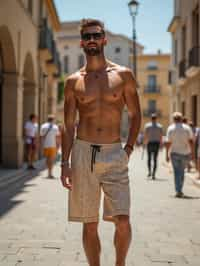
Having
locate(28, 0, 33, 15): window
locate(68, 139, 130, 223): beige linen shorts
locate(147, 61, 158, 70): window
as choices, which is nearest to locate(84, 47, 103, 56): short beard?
locate(68, 139, 130, 223): beige linen shorts

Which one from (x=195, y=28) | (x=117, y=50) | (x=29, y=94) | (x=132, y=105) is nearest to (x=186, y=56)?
(x=195, y=28)

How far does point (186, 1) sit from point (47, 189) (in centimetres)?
1391

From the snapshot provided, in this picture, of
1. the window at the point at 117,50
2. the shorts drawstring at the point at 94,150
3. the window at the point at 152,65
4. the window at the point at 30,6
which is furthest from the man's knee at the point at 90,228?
the window at the point at 117,50

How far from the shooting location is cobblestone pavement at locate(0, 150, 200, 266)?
4430mm

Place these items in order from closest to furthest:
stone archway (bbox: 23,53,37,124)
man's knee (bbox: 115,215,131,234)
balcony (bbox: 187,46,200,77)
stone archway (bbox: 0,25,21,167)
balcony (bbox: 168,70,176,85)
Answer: man's knee (bbox: 115,215,131,234) → stone archway (bbox: 0,25,21,167) → balcony (bbox: 187,46,200,77) → stone archway (bbox: 23,53,37,124) → balcony (bbox: 168,70,176,85)

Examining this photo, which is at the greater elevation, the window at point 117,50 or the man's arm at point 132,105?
the window at point 117,50

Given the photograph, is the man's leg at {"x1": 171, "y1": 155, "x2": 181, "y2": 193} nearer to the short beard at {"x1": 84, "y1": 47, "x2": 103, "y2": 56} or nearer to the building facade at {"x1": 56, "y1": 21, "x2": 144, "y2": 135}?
the short beard at {"x1": 84, "y1": 47, "x2": 103, "y2": 56}

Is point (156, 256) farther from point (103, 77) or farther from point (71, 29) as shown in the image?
point (71, 29)

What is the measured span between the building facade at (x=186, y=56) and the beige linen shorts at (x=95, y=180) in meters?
15.1

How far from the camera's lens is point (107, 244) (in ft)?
16.4

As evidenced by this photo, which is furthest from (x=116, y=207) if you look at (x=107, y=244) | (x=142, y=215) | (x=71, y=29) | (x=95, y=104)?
(x=71, y=29)

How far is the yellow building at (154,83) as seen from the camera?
2468 inches

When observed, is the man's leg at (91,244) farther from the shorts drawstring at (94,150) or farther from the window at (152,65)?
the window at (152,65)

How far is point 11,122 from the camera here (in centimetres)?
1415
